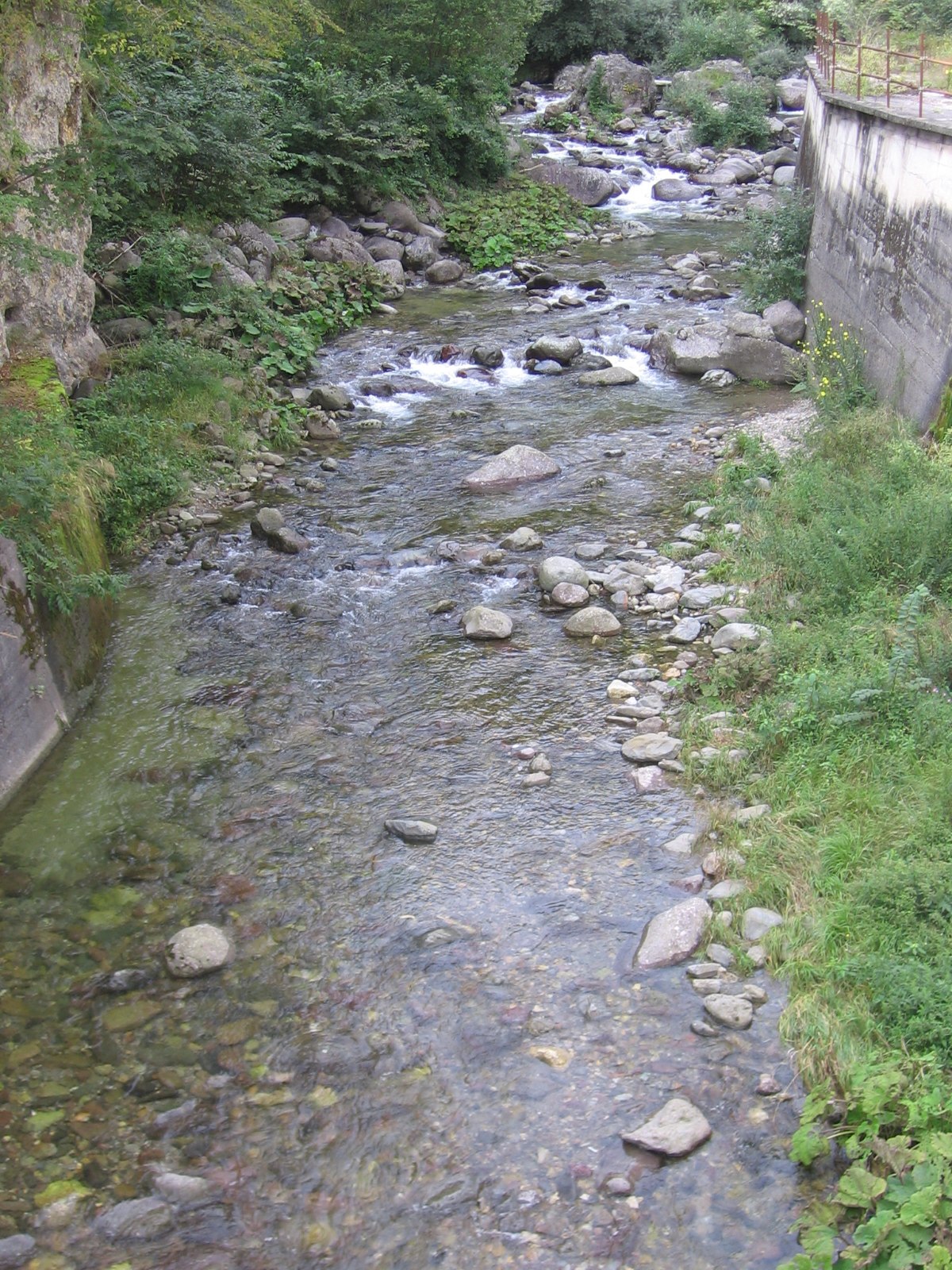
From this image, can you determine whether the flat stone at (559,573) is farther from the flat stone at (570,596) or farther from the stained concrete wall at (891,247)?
the stained concrete wall at (891,247)

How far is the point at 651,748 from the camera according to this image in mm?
6703

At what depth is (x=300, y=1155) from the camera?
4.30m

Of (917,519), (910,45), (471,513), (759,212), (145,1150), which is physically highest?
(910,45)

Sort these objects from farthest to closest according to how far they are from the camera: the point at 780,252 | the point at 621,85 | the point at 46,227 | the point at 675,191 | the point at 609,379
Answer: the point at 621,85 → the point at 675,191 → the point at 780,252 → the point at 609,379 → the point at 46,227

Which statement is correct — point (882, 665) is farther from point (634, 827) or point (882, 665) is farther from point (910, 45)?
point (910, 45)

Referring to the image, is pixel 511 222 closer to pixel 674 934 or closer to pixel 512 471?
pixel 512 471

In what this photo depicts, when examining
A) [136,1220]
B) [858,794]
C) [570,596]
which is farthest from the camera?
[570,596]

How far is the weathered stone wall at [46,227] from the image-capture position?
907cm

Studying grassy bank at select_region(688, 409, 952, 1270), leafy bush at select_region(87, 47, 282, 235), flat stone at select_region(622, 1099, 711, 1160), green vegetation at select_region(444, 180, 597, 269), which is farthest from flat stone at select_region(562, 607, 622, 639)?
green vegetation at select_region(444, 180, 597, 269)

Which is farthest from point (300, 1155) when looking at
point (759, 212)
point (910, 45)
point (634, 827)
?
point (910, 45)

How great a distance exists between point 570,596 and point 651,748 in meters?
2.04

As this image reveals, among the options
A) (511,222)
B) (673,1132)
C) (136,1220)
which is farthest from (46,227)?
(511,222)

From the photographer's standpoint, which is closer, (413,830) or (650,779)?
(413,830)

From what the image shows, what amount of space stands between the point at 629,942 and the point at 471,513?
5.56 meters
